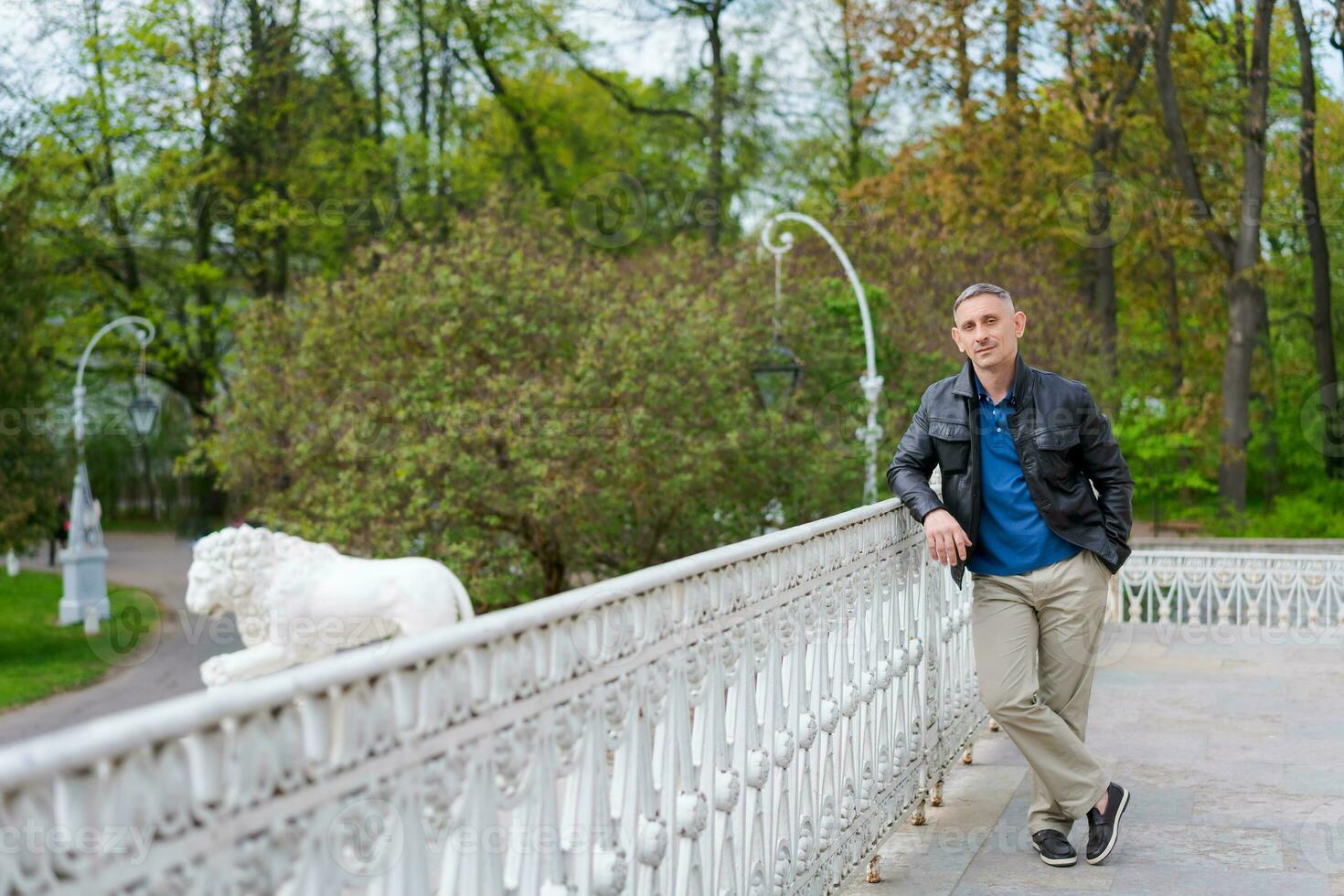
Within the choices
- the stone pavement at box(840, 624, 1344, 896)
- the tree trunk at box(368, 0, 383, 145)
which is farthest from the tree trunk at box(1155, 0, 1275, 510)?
the tree trunk at box(368, 0, 383, 145)

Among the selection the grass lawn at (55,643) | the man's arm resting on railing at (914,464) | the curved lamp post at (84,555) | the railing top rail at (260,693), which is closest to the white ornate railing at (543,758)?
the railing top rail at (260,693)

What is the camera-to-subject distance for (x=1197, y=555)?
12.6m

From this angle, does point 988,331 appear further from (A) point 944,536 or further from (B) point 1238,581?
(B) point 1238,581

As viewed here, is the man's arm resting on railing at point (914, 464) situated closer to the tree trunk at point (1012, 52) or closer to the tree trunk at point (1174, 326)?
the tree trunk at point (1012, 52)

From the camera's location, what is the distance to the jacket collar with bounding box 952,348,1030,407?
14.9 feet

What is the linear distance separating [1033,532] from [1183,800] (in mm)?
1670

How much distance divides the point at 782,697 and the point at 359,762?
1982 mm

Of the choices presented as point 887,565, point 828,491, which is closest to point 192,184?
point 828,491

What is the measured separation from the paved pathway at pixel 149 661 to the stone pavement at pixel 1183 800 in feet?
50.6

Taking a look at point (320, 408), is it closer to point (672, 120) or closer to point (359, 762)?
point (359, 762)

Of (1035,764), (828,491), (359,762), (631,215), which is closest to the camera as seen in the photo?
(359,762)

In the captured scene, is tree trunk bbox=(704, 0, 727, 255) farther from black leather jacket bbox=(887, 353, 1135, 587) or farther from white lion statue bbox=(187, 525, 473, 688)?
black leather jacket bbox=(887, 353, 1135, 587)

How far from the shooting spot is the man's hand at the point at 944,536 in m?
4.41

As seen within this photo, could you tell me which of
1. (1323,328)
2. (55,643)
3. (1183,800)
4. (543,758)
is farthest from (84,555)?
(543,758)
